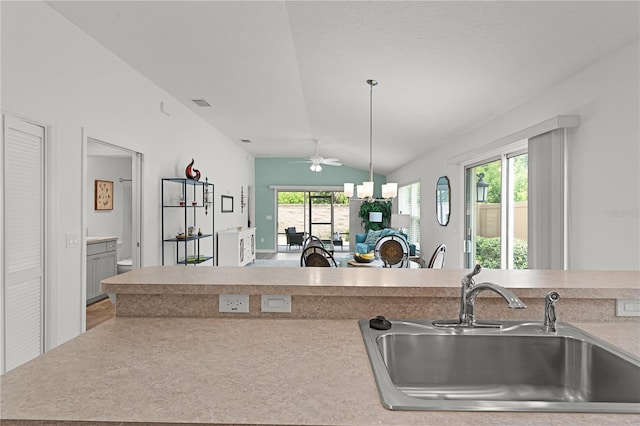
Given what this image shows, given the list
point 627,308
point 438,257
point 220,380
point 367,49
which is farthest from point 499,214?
point 220,380

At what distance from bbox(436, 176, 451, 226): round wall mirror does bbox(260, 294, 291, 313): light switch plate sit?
17.3 feet

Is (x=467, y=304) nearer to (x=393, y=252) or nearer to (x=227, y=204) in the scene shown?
(x=393, y=252)

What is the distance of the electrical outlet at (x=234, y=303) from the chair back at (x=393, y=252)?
3.13 metres

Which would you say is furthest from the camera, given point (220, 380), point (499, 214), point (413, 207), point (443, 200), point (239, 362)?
point (413, 207)

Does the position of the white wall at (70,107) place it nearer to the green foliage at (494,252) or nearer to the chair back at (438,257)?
the chair back at (438,257)

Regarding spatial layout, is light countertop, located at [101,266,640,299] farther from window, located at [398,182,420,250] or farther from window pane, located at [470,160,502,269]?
window, located at [398,182,420,250]

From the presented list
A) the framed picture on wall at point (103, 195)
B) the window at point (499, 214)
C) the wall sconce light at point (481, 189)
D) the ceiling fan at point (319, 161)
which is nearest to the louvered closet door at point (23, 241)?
the framed picture on wall at point (103, 195)

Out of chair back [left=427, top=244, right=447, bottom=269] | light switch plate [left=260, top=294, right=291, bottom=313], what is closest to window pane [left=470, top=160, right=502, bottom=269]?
Answer: chair back [left=427, top=244, right=447, bottom=269]

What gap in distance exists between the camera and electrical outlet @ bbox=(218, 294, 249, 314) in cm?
153

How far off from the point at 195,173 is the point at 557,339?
5.46 meters

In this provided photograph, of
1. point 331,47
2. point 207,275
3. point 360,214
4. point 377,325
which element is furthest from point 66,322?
point 360,214

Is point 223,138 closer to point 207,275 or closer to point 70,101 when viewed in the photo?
point 70,101

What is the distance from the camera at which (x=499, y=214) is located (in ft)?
15.5

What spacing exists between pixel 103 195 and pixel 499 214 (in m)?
6.15
